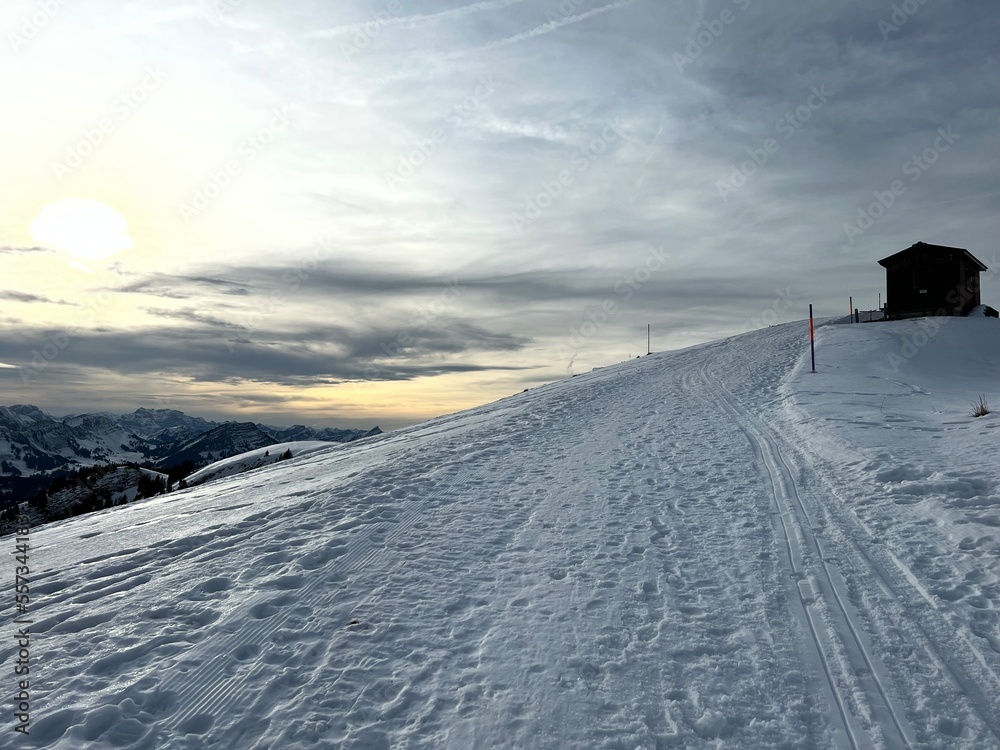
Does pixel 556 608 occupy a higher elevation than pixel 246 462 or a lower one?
higher

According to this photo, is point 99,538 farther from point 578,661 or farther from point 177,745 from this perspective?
point 578,661

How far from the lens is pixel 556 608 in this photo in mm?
5719

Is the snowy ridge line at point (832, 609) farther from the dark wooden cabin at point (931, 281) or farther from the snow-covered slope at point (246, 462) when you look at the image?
the dark wooden cabin at point (931, 281)

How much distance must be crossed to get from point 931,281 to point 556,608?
43.9 meters

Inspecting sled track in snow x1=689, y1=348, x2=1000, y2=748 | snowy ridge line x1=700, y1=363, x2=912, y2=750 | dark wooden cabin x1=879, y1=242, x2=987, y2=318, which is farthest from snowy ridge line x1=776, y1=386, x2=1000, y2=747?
dark wooden cabin x1=879, y1=242, x2=987, y2=318

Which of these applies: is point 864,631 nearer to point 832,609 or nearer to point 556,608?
point 832,609

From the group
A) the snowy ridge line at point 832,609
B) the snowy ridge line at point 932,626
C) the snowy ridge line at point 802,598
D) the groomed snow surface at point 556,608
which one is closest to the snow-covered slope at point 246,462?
the groomed snow surface at point 556,608

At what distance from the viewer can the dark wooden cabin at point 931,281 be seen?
1469 inches

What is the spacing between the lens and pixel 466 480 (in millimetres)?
10883

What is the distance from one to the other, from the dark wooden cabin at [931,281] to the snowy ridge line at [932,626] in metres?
39.8

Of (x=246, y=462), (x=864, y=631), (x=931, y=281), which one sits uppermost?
(x=931, y=281)

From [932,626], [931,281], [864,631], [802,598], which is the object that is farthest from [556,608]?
[931,281]

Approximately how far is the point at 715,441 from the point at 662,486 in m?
3.61

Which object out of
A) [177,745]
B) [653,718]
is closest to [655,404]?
[653,718]
